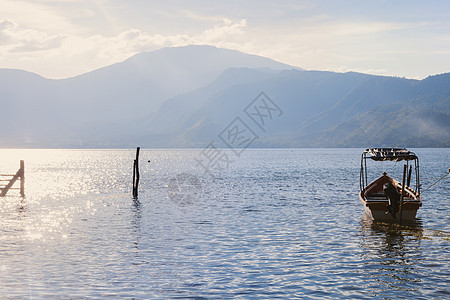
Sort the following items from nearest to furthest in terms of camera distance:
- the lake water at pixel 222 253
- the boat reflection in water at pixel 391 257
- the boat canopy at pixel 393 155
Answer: the lake water at pixel 222 253
the boat reflection in water at pixel 391 257
the boat canopy at pixel 393 155

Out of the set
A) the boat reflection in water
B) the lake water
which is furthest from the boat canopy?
Answer: the lake water

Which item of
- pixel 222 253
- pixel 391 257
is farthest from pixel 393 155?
pixel 222 253

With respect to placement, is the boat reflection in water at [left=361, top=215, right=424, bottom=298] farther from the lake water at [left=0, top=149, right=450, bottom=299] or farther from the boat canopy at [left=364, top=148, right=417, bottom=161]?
the boat canopy at [left=364, top=148, right=417, bottom=161]

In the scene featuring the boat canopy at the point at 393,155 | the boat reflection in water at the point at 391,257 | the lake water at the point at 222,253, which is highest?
the boat canopy at the point at 393,155

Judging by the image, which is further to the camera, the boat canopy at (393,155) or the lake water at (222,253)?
the boat canopy at (393,155)

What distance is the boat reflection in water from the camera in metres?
18.2

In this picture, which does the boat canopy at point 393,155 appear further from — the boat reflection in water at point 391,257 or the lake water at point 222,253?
the lake water at point 222,253

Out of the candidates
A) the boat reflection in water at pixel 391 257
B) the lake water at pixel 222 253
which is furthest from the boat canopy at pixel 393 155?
the lake water at pixel 222 253

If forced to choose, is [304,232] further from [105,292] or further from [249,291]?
[105,292]

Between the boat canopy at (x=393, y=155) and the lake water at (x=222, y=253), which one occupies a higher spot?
the boat canopy at (x=393, y=155)

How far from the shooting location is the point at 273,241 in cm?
2672

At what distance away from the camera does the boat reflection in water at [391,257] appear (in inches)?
717

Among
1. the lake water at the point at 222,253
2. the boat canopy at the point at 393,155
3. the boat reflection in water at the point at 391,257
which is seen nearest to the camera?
the lake water at the point at 222,253

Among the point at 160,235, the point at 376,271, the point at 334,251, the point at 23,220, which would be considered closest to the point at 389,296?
the point at 376,271
